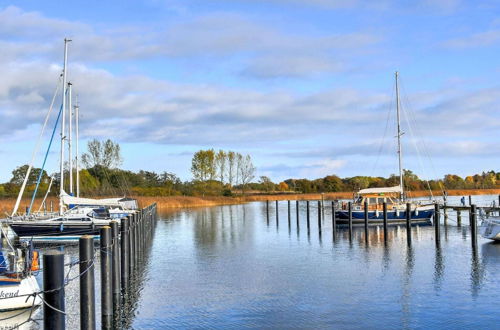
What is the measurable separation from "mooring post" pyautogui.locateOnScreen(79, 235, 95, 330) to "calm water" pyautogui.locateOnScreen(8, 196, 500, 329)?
402 cm

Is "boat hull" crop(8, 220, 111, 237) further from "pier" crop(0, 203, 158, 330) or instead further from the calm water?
"pier" crop(0, 203, 158, 330)

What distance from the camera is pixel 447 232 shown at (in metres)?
41.4

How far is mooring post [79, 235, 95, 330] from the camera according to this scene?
11656 millimetres

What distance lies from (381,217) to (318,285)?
29.0 metres

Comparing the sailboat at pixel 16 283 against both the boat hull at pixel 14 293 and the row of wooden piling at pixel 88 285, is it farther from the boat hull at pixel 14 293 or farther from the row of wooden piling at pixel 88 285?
the row of wooden piling at pixel 88 285

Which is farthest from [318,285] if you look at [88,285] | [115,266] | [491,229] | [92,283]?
[491,229]

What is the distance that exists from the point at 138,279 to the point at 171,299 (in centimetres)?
432

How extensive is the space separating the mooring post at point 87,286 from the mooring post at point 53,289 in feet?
8.83

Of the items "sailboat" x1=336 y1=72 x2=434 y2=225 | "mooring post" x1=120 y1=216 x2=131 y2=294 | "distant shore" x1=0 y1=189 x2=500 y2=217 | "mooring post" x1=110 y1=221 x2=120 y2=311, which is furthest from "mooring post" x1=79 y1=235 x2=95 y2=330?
"distant shore" x1=0 y1=189 x2=500 y2=217

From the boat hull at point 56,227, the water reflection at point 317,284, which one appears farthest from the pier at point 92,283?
the boat hull at point 56,227

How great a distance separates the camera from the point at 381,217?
48656 mm

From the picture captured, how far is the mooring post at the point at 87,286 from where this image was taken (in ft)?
38.2

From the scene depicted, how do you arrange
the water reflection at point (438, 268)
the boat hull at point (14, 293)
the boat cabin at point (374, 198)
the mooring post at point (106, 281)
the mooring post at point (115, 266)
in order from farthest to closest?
the boat cabin at point (374, 198)
the water reflection at point (438, 268)
the mooring post at point (115, 266)
the boat hull at point (14, 293)
the mooring post at point (106, 281)

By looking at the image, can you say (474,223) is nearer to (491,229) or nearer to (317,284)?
(491,229)
